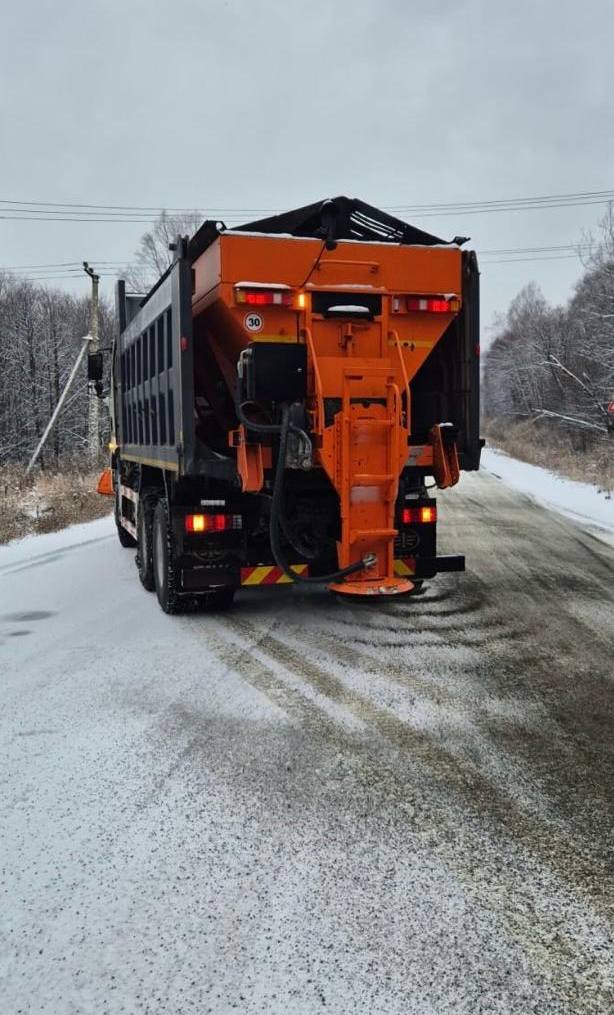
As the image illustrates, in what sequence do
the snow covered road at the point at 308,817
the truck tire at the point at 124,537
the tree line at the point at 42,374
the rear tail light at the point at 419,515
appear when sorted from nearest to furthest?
the snow covered road at the point at 308,817
the rear tail light at the point at 419,515
the truck tire at the point at 124,537
the tree line at the point at 42,374

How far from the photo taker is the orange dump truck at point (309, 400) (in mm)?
5980

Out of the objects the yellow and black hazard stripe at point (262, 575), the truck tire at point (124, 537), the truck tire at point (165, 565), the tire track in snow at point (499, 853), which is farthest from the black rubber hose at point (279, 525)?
the truck tire at point (124, 537)

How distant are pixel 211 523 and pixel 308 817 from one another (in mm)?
3599

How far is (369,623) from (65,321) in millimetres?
49778

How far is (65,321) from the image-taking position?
5191cm

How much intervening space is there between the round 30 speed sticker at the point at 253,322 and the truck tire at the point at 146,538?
2.42 m

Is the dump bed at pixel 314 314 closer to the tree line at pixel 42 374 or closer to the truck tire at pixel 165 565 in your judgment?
the truck tire at pixel 165 565

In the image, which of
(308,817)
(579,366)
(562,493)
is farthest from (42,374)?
(308,817)

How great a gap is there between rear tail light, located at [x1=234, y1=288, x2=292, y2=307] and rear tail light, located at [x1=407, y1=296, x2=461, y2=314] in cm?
109

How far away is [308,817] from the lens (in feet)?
11.0

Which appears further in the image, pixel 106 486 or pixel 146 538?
pixel 106 486

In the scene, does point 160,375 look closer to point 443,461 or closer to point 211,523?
point 211,523

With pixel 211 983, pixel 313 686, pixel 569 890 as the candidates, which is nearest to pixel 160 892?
pixel 211 983

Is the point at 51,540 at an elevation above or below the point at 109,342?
below
